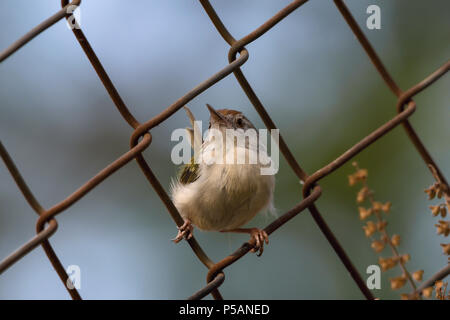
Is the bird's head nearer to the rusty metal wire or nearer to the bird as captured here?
the bird

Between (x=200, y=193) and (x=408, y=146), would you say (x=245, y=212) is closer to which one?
(x=200, y=193)

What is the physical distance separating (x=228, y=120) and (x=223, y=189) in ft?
2.19

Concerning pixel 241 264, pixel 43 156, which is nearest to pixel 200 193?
pixel 241 264

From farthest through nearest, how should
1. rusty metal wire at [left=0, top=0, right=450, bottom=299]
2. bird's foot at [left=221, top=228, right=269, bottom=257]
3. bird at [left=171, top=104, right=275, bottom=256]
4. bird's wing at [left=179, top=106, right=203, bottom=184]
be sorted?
bird's wing at [left=179, top=106, right=203, bottom=184] < bird at [left=171, top=104, right=275, bottom=256] < bird's foot at [left=221, top=228, right=269, bottom=257] < rusty metal wire at [left=0, top=0, right=450, bottom=299]

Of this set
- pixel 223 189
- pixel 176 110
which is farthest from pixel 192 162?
pixel 176 110

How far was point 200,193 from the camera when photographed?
283 centimetres

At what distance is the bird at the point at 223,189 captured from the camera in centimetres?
276

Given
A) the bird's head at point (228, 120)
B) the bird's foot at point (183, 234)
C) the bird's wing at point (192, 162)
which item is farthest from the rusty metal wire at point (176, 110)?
the bird's head at point (228, 120)

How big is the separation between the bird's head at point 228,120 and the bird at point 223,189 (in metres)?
0.22

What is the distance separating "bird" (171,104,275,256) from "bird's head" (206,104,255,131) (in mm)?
223

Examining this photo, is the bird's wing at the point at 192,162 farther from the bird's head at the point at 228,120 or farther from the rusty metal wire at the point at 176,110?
the rusty metal wire at the point at 176,110

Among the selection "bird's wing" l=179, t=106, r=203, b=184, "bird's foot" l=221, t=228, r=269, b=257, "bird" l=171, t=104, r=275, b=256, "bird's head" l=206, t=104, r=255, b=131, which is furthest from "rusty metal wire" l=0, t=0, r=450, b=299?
"bird's head" l=206, t=104, r=255, b=131

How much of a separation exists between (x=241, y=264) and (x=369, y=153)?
1476mm

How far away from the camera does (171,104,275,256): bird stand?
9.05 feet
